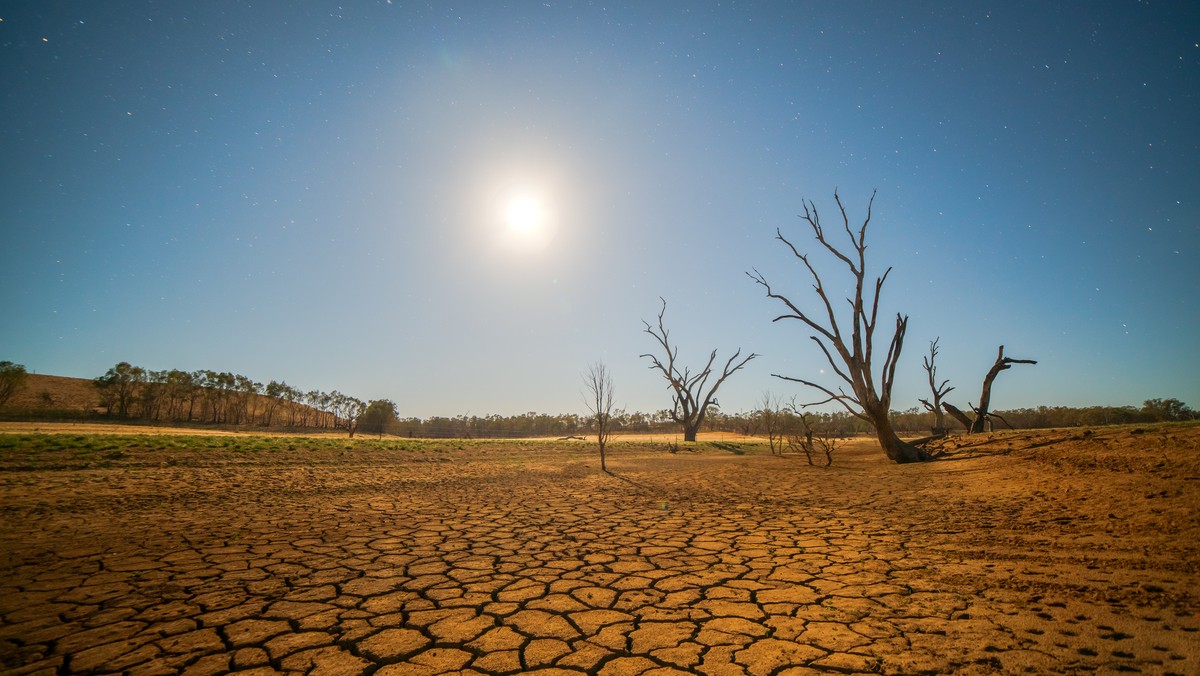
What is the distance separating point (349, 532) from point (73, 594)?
231 centimetres

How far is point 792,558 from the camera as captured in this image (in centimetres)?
418

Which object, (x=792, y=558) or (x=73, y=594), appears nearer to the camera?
(x=73, y=594)

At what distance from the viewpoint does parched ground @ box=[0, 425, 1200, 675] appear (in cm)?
238

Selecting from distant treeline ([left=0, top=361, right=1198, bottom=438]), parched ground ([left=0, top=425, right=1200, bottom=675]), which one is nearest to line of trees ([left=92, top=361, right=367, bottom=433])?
distant treeline ([left=0, top=361, right=1198, bottom=438])

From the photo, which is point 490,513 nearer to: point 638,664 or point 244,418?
point 638,664

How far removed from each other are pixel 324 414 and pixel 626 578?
68104mm

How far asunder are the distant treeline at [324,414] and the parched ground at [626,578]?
29342 millimetres

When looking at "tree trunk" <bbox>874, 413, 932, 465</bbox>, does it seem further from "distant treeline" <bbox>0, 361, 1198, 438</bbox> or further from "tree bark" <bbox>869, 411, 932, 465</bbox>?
"distant treeline" <bbox>0, 361, 1198, 438</bbox>

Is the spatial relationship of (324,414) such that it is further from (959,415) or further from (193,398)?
(959,415)

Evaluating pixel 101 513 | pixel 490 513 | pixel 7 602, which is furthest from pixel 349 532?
pixel 101 513

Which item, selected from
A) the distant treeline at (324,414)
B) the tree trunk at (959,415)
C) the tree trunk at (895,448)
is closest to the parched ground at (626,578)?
the tree trunk at (895,448)

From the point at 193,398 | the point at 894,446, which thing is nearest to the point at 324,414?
the point at 193,398

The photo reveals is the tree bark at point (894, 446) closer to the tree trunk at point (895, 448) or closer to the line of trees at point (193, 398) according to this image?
the tree trunk at point (895, 448)

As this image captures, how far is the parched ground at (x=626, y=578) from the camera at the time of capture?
2385mm
